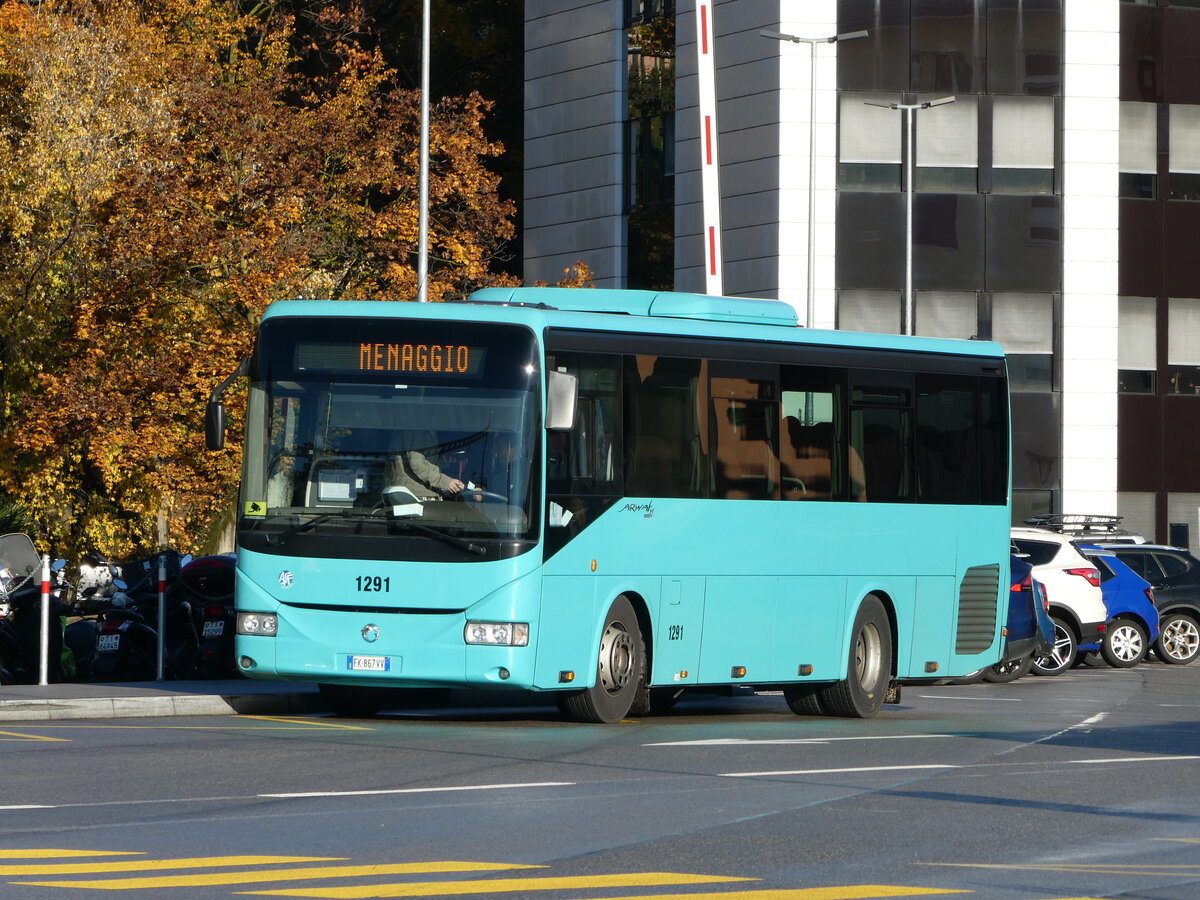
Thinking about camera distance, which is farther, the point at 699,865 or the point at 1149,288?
the point at 1149,288

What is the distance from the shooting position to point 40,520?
129ft

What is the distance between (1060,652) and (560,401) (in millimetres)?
13166

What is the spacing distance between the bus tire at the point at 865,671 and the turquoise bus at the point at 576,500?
0.03 meters

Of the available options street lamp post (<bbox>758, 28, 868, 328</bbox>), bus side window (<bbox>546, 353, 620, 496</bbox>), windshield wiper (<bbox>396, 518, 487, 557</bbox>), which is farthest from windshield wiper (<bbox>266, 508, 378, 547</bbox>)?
street lamp post (<bbox>758, 28, 868, 328</bbox>)

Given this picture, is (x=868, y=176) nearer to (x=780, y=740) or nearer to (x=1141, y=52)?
(x=1141, y=52)

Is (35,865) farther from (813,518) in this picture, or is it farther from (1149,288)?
(1149,288)

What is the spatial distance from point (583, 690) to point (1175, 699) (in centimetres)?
817

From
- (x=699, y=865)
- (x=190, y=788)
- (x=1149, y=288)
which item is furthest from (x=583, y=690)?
(x=1149, y=288)

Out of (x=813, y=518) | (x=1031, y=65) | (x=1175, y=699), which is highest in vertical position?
(x=1031, y=65)

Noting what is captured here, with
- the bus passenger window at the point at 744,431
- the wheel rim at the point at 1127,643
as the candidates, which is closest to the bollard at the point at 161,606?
the bus passenger window at the point at 744,431

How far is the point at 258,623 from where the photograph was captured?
16062mm

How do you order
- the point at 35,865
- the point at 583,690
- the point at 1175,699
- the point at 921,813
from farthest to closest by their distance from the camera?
the point at 1175,699, the point at 583,690, the point at 921,813, the point at 35,865

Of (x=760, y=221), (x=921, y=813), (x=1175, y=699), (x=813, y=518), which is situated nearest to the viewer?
(x=921, y=813)

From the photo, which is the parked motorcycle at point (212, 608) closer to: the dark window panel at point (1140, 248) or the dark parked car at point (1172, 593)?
the dark parked car at point (1172, 593)
